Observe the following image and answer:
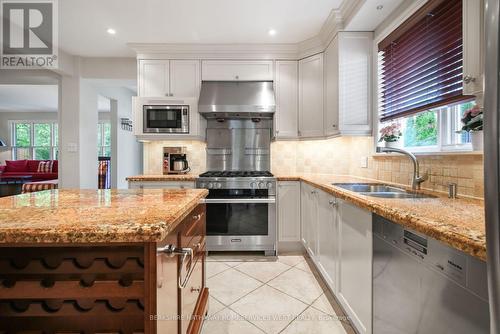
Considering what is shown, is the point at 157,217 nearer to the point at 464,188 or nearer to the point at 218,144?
the point at 464,188

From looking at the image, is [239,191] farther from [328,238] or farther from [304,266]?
[328,238]

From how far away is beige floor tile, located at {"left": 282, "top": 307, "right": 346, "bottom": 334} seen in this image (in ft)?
5.28

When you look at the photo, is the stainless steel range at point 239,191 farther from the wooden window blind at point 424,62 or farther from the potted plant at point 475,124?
the potted plant at point 475,124

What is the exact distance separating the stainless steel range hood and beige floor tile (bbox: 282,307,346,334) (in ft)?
6.86

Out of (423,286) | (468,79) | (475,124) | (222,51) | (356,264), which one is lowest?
(356,264)

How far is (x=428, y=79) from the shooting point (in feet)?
5.79

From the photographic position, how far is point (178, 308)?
1038 mm

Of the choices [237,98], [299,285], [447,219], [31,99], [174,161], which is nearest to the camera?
[447,219]

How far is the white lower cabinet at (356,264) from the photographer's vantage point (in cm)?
131

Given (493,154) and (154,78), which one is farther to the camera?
(154,78)

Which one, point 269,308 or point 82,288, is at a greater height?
point 82,288

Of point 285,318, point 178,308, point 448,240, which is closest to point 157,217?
→ point 178,308

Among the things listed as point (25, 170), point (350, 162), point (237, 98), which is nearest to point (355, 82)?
point (350, 162)

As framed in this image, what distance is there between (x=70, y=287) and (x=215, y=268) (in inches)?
74.9
